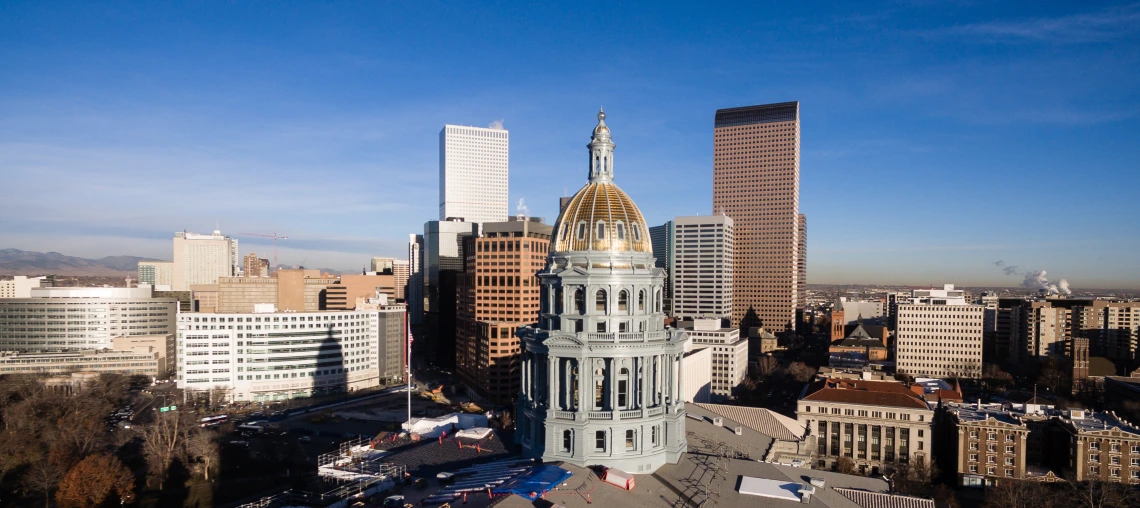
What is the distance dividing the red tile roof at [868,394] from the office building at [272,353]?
99103 millimetres

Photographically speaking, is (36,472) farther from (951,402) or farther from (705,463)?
(951,402)

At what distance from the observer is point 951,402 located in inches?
3748

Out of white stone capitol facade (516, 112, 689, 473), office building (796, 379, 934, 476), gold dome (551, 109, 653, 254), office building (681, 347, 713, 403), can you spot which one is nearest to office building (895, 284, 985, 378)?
office building (681, 347, 713, 403)

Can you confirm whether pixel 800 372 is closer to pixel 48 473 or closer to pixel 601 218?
pixel 601 218

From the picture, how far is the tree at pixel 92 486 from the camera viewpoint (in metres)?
64.5

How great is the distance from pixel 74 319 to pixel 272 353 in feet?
246

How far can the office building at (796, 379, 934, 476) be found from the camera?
3337 inches

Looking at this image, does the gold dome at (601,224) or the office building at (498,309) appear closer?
the gold dome at (601,224)

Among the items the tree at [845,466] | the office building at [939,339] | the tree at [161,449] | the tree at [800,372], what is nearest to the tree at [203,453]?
the tree at [161,449]

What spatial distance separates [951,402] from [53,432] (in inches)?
4806

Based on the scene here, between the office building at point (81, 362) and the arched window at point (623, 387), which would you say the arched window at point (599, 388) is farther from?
the office building at point (81, 362)

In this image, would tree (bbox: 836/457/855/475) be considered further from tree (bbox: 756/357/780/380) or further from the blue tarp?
tree (bbox: 756/357/780/380)

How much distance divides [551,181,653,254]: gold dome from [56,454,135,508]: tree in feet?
174

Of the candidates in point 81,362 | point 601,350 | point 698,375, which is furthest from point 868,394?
point 81,362
